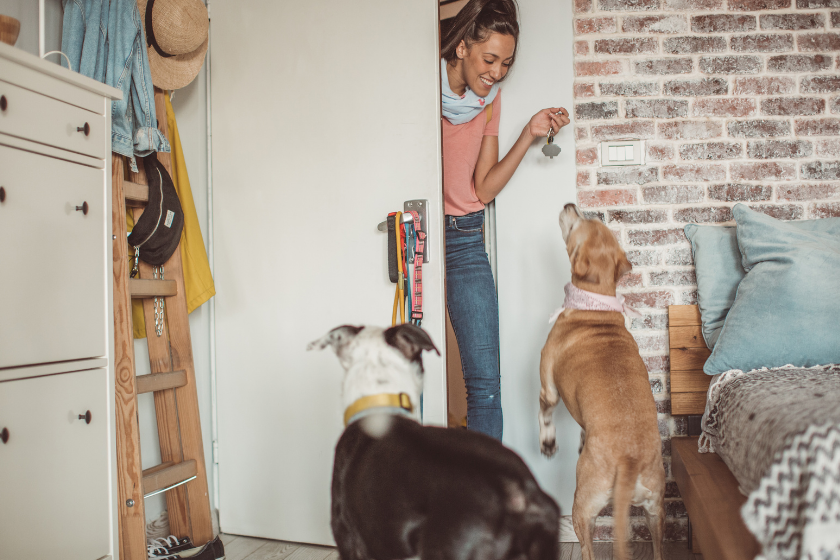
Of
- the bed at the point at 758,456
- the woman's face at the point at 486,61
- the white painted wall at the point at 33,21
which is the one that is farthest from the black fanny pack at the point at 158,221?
the bed at the point at 758,456

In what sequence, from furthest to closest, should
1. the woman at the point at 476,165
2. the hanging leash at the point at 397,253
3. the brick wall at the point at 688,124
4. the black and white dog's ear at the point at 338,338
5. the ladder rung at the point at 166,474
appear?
1. the brick wall at the point at 688,124
2. the woman at the point at 476,165
3. the hanging leash at the point at 397,253
4. the ladder rung at the point at 166,474
5. the black and white dog's ear at the point at 338,338

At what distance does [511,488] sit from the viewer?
956 millimetres

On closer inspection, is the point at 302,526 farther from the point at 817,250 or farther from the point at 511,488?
the point at 817,250

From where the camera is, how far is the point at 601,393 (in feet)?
5.24

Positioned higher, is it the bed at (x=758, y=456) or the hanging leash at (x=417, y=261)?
the hanging leash at (x=417, y=261)

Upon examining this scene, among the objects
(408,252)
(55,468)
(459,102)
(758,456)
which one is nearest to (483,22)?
(459,102)

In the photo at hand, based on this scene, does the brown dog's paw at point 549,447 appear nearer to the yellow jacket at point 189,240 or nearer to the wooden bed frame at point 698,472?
the wooden bed frame at point 698,472

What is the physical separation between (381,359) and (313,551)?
1.25m

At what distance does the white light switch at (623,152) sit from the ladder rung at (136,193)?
1752 mm

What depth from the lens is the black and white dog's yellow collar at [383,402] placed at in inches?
45.1

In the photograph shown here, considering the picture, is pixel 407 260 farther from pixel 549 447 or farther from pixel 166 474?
pixel 166 474

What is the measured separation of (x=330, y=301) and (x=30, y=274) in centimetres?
101

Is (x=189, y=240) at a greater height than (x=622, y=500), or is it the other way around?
(x=189, y=240)

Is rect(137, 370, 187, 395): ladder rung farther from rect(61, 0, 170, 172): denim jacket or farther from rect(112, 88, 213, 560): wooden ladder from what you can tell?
rect(61, 0, 170, 172): denim jacket
